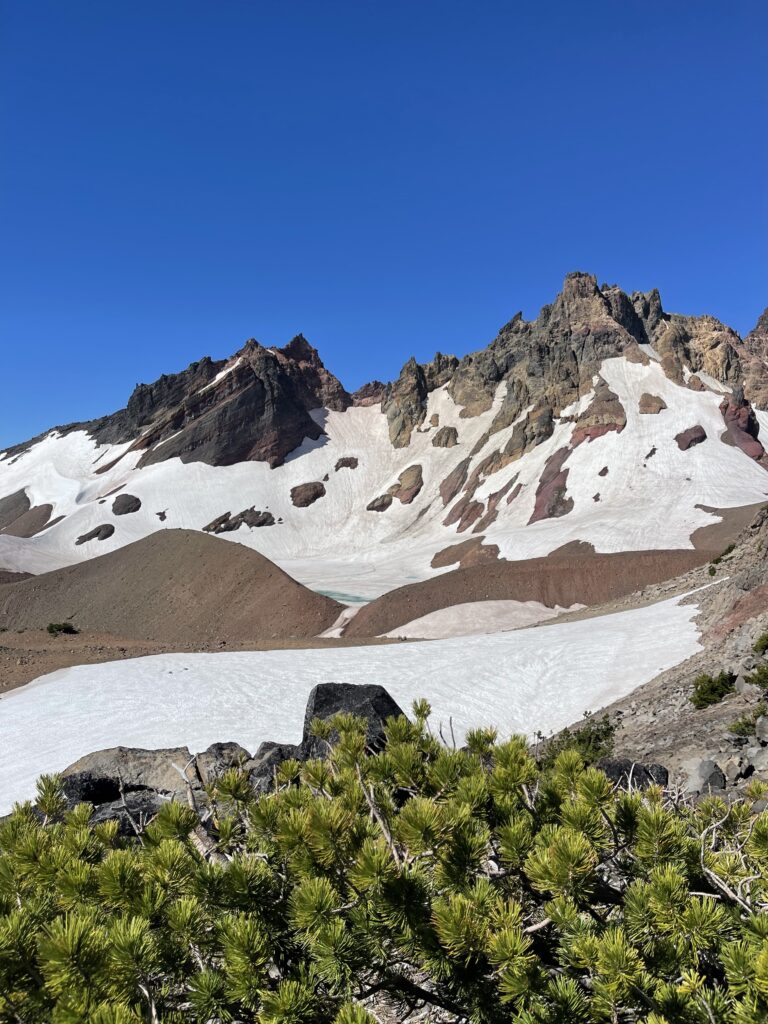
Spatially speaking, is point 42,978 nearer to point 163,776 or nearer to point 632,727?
point 163,776

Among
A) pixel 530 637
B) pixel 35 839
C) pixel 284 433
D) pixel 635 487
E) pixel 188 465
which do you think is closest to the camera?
pixel 35 839

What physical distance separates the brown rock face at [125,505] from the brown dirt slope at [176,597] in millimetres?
45377

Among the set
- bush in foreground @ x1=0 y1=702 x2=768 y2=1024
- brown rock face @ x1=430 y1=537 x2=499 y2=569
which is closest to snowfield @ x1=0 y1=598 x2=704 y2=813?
bush in foreground @ x1=0 y1=702 x2=768 y2=1024

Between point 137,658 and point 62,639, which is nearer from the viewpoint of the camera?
point 137,658

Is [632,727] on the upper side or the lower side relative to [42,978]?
lower

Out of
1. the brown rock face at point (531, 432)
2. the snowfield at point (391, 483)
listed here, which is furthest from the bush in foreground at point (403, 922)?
the brown rock face at point (531, 432)

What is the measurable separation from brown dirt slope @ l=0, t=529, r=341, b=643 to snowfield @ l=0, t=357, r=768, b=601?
17.1m

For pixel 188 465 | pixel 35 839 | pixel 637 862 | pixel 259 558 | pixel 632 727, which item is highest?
pixel 188 465

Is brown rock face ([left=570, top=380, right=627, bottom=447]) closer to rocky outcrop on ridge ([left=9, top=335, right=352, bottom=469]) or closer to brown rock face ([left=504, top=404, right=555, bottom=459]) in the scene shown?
brown rock face ([left=504, top=404, right=555, bottom=459])

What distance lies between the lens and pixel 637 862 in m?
2.85

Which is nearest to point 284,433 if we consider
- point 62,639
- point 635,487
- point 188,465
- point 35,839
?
point 188,465

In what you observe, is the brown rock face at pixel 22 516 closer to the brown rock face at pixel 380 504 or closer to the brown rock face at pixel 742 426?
the brown rock face at pixel 380 504

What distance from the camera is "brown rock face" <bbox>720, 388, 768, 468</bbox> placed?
2933 inches

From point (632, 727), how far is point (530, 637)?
463 inches
